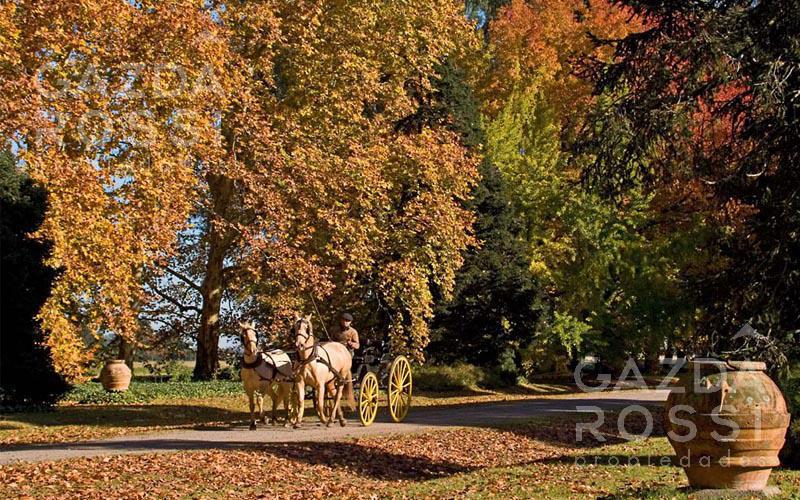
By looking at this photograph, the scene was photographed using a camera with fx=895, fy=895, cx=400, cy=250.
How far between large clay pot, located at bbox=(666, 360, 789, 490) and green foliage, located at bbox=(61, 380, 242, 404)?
2014cm

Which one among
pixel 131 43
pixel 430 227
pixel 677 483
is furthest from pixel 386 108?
pixel 677 483

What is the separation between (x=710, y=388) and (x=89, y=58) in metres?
16.5

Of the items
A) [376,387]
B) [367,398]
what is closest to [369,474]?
[367,398]

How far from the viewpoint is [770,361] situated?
15.5 m

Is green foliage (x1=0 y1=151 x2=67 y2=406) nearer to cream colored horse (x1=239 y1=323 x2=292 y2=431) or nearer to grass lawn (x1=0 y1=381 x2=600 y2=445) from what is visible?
grass lawn (x1=0 y1=381 x2=600 y2=445)

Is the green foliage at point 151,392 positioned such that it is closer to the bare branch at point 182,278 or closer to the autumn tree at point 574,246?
the bare branch at point 182,278

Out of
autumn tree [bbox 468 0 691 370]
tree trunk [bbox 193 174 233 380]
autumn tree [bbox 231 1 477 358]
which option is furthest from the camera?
autumn tree [bbox 468 0 691 370]

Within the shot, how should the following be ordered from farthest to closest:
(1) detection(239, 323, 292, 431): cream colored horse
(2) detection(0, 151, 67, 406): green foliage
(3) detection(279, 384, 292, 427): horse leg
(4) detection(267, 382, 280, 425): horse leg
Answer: (2) detection(0, 151, 67, 406): green foliage → (3) detection(279, 384, 292, 427): horse leg → (4) detection(267, 382, 280, 425): horse leg → (1) detection(239, 323, 292, 431): cream colored horse

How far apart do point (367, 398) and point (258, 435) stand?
10.0ft

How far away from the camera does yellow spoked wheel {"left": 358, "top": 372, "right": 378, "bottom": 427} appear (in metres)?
20.5

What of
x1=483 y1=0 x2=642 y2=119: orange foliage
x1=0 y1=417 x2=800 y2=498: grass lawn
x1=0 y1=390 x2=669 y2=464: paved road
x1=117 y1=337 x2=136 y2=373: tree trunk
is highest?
x1=483 y1=0 x2=642 y2=119: orange foliage

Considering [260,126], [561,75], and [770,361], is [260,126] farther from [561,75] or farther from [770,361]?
[561,75]

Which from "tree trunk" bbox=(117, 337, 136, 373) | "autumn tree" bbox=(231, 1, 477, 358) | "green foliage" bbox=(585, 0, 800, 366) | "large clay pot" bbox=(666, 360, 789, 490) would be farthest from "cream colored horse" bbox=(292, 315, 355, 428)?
"tree trunk" bbox=(117, 337, 136, 373)

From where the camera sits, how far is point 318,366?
1944cm
